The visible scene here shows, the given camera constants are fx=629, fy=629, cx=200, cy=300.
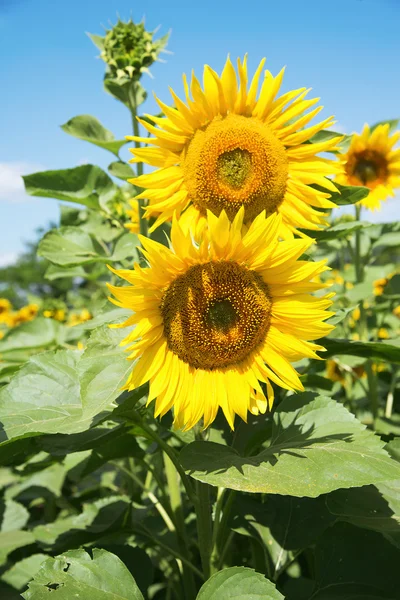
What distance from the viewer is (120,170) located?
1935mm

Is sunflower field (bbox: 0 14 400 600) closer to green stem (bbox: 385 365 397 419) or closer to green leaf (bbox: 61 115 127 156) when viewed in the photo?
green leaf (bbox: 61 115 127 156)

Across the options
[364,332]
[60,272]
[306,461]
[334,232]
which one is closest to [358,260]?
[364,332]

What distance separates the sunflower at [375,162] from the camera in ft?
9.36

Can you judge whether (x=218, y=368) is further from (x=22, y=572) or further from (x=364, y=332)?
(x=364, y=332)

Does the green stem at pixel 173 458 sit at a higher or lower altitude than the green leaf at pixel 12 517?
higher

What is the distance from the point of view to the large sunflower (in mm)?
1351

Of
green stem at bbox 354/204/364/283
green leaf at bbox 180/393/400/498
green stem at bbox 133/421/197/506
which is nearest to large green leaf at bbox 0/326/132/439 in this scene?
green stem at bbox 133/421/197/506

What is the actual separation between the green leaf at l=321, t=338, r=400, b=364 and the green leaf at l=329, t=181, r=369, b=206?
383 millimetres

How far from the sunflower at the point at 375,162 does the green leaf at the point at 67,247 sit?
4.15ft

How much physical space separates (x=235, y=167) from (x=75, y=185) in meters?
0.77

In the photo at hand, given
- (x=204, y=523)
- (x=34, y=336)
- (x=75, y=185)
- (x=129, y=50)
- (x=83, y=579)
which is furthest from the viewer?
(x=34, y=336)

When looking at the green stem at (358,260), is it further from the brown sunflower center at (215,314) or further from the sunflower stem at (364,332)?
the brown sunflower center at (215,314)

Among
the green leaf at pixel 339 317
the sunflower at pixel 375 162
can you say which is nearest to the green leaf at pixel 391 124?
the sunflower at pixel 375 162

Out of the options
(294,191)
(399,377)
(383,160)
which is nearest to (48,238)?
(294,191)
